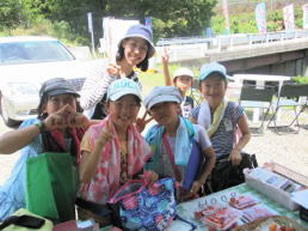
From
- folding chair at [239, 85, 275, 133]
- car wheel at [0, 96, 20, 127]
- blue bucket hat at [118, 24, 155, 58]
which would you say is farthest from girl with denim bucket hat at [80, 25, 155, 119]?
folding chair at [239, 85, 275, 133]

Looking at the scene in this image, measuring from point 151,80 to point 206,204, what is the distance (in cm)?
885

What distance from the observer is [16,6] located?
21172 millimetres

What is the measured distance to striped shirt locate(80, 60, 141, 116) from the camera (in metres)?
2.36

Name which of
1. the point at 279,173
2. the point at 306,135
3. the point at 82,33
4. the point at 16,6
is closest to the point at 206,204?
the point at 279,173

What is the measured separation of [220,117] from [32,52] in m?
5.28

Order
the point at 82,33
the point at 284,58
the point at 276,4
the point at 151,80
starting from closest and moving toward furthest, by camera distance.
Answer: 1. the point at 151,80
2. the point at 284,58
3. the point at 82,33
4. the point at 276,4

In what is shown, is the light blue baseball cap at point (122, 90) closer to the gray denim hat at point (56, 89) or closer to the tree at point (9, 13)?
the gray denim hat at point (56, 89)

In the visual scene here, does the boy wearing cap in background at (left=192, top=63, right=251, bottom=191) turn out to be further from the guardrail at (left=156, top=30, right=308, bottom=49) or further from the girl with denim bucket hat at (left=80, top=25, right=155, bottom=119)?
the guardrail at (left=156, top=30, right=308, bottom=49)

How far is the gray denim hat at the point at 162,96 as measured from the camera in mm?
1974

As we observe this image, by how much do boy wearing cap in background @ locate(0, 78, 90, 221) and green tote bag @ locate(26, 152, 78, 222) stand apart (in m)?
0.12

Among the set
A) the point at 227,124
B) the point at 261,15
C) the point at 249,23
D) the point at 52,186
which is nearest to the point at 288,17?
the point at 261,15

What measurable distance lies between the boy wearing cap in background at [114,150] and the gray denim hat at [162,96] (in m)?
0.13

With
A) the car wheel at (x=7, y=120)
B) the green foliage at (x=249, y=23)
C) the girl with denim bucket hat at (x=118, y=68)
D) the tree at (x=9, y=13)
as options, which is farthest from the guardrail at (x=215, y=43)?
the green foliage at (x=249, y=23)

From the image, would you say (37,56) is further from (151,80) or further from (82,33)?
(82,33)
